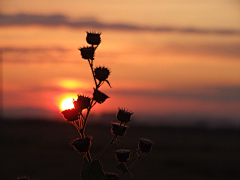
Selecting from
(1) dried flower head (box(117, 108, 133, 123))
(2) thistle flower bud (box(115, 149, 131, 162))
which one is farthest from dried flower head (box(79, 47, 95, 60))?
(2) thistle flower bud (box(115, 149, 131, 162))

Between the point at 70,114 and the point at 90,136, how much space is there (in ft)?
1.63

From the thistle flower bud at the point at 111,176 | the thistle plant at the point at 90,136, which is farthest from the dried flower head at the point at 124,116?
the thistle flower bud at the point at 111,176

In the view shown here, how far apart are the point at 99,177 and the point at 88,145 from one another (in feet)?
1.52

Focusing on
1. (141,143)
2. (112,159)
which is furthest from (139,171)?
(141,143)

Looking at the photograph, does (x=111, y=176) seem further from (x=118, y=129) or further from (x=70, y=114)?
A: (x=70, y=114)

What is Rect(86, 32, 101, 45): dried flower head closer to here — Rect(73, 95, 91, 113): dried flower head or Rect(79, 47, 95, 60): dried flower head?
Rect(79, 47, 95, 60): dried flower head

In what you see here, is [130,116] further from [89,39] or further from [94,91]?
[89,39]

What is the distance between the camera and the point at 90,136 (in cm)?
560

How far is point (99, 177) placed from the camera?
5434 mm

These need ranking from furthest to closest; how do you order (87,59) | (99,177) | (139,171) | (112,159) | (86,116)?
1. (112,159)
2. (139,171)
3. (87,59)
4. (86,116)
5. (99,177)

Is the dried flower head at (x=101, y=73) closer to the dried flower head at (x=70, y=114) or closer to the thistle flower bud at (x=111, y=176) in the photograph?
the dried flower head at (x=70, y=114)

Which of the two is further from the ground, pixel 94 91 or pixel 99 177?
pixel 94 91

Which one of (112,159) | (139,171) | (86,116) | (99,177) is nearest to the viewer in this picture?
(99,177)

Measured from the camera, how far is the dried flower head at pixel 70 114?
5836mm
